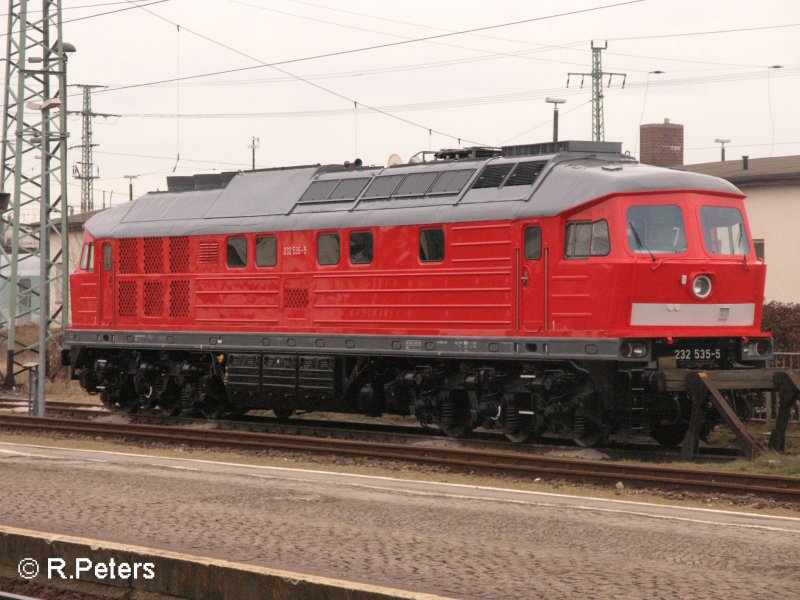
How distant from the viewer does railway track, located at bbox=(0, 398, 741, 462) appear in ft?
62.3

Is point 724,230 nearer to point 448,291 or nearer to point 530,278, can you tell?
point 530,278

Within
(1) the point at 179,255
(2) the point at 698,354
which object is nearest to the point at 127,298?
(1) the point at 179,255

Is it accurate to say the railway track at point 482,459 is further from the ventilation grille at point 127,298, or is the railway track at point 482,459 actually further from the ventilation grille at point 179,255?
the ventilation grille at point 179,255

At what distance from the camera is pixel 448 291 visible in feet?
65.8

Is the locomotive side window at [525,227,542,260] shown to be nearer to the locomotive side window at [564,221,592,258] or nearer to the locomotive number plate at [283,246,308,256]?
the locomotive side window at [564,221,592,258]

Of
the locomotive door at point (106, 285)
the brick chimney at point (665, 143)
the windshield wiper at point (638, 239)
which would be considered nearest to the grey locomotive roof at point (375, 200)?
the locomotive door at point (106, 285)

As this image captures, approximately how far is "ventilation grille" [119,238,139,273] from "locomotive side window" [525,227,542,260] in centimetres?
945

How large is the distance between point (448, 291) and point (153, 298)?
24.2 ft

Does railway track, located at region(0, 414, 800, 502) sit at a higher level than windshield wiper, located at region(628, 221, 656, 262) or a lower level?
lower

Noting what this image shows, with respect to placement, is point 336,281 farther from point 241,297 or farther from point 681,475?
point 681,475

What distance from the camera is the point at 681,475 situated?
16.5m

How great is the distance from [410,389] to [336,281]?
2202mm

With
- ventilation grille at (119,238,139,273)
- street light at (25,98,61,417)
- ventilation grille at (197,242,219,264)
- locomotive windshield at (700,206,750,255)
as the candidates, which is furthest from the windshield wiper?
street light at (25,98,61,417)

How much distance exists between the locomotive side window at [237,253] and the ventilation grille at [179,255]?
120cm
